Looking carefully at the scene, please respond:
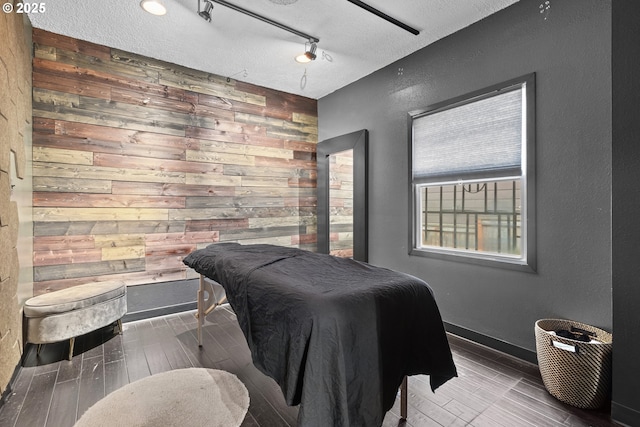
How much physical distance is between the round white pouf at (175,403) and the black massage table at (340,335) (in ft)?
1.76

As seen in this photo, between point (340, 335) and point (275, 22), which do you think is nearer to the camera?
point (340, 335)

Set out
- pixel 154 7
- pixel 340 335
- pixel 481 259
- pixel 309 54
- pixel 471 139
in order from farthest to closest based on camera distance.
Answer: pixel 309 54, pixel 471 139, pixel 481 259, pixel 154 7, pixel 340 335

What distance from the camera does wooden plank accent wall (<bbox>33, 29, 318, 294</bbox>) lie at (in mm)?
Answer: 2752

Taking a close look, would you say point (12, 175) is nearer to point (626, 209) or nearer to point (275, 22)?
point (275, 22)

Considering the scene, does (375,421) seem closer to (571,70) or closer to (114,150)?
(571,70)

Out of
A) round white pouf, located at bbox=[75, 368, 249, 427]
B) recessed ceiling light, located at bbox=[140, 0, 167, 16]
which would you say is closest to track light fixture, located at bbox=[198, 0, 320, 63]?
recessed ceiling light, located at bbox=[140, 0, 167, 16]

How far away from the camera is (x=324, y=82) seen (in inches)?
149

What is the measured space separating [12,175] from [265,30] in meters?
2.12

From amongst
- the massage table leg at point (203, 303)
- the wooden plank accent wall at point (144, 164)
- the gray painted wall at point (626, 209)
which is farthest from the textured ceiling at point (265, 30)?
the massage table leg at point (203, 303)

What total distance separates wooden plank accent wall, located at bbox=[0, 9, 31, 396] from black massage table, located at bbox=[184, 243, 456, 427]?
54.5 inches

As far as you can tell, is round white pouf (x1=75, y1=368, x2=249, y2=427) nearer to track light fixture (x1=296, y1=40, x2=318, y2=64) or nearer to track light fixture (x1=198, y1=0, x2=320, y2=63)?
track light fixture (x1=198, y1=0, x2=320, y2=63)

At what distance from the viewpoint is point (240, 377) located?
83.0 inches

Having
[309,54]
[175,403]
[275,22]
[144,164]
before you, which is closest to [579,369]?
[175,403]

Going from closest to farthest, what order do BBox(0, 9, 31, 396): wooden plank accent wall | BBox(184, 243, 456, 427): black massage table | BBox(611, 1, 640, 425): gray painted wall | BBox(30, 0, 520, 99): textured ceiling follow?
BBox(184, 243, 456, 427): black massage table < BBox(611, 1, 640, 425): gray painted wall < BBox(0, 9, 31, 396): wooden plank accent wall < BBox(30, 0, 520, 99): textured ceiling
